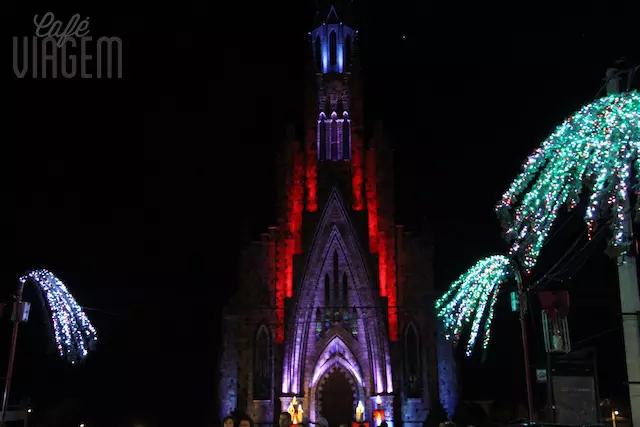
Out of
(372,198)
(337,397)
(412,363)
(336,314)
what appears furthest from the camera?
(372,198)

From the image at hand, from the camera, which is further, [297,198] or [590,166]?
[297,198]

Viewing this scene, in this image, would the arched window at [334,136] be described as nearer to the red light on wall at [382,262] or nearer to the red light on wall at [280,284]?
the red light on wall at [382,262]

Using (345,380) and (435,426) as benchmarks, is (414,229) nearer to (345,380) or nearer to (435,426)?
(345,380)

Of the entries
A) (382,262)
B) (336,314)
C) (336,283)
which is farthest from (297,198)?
(336,314)

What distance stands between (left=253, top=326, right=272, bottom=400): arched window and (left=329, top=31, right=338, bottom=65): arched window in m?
20.0

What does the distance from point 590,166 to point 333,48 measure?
127 ft

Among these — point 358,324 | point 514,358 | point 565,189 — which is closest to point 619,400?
point 514,358

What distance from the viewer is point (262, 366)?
1618 inches

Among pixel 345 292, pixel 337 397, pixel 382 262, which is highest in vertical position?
pixel 382 262

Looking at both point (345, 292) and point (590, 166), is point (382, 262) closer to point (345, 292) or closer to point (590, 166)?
point (345, 292)

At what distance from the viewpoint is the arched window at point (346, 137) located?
45441 mm

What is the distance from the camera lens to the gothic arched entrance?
41062 millimetres

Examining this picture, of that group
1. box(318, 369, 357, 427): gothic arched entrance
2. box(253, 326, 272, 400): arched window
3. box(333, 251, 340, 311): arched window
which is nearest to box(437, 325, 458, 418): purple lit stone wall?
box(318, 369, 357, 427): gothic arched entrance

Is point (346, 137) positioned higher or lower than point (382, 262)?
higher
